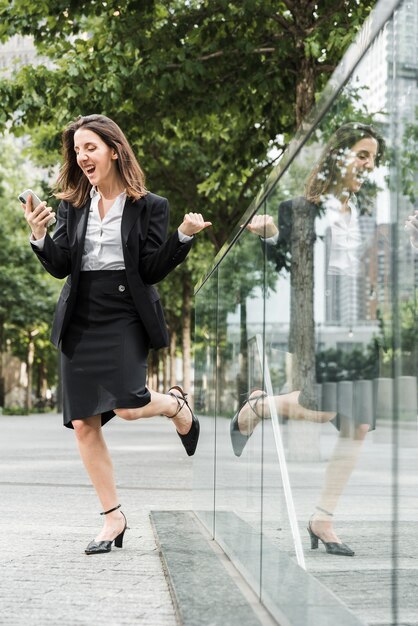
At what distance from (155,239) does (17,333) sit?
127 feet

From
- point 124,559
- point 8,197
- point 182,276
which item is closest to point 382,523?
point 124,559

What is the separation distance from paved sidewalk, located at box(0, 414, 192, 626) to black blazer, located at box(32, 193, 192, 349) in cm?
102

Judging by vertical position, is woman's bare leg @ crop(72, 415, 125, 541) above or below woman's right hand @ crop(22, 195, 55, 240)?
below

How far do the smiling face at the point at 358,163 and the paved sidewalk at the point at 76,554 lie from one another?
1627 millimetres

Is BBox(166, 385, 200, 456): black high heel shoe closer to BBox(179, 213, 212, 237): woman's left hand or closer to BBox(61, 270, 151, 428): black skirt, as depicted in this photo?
BBox(61, 270, 151, 428): black skirt

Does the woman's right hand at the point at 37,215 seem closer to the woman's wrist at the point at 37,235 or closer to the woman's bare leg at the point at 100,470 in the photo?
the woman's wrist at the point at 37,235

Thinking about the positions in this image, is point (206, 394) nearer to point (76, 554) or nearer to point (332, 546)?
point (76, 554)

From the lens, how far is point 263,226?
3836mm

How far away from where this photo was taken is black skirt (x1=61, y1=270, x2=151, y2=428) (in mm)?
4832

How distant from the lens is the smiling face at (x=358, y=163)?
250 cm

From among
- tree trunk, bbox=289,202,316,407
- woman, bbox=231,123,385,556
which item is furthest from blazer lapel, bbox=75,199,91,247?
tree trunk, bbox=289,202,316,407

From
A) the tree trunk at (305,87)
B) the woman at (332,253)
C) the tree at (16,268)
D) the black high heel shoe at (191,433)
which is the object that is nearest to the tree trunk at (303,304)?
the woman at (332,253)

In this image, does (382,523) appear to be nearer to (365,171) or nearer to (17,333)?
(365,171)

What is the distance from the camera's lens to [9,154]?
38.6 m
